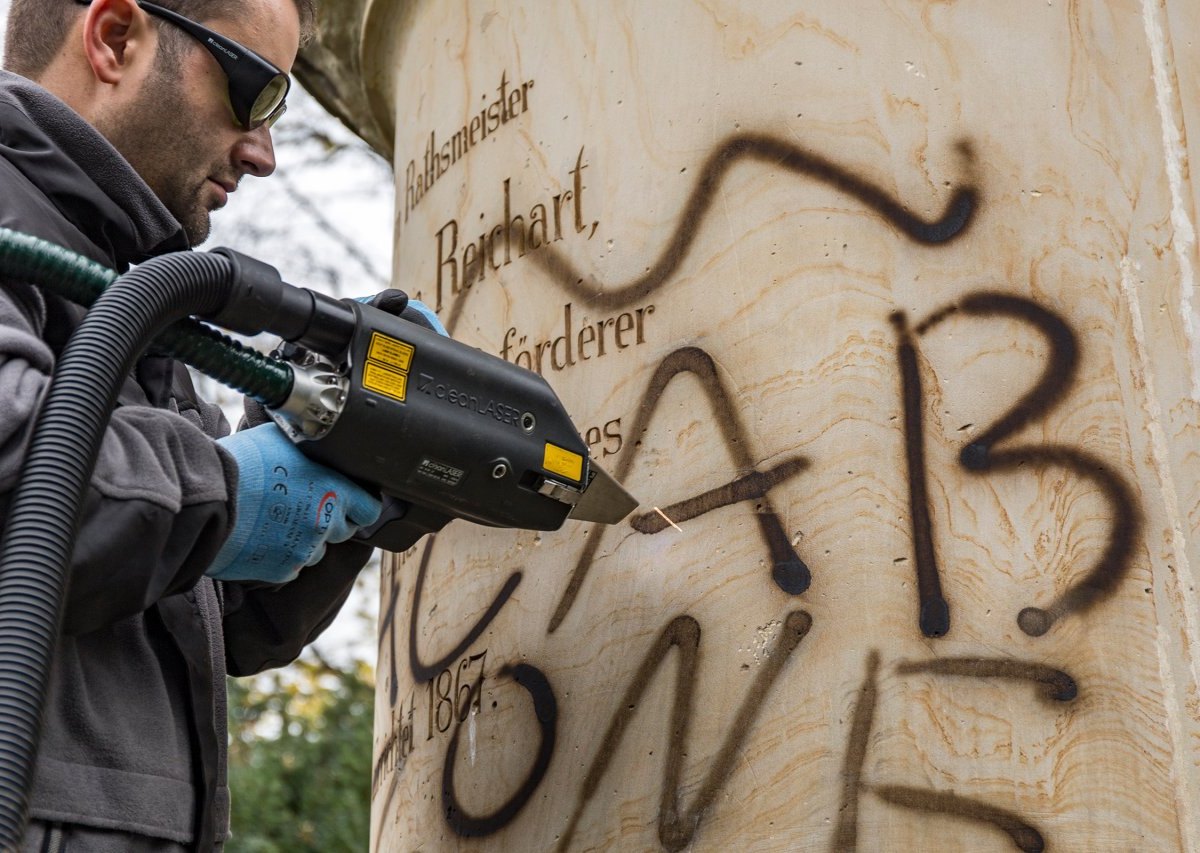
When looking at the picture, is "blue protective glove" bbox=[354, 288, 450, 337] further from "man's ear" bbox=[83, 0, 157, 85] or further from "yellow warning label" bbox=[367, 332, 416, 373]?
"man's ear" bbox=[83, 0, 157, 85]

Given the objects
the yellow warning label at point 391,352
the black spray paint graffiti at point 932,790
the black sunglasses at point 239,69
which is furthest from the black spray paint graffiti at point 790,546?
the black sunglasses at point 239,69

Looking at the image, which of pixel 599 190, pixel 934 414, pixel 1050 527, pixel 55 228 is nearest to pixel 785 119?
pixel 599 190

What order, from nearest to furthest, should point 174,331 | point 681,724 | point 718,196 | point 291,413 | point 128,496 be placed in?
point 128,496, point 174,331, point 291,413, point 681,724, point 718,196

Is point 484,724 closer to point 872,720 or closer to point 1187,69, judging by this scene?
point 872,720

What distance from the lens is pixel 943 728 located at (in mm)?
2498

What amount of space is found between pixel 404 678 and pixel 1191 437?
1653 mm

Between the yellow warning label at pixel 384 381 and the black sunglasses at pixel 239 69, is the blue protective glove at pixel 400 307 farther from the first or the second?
the black sunglasses at pixel 239 69

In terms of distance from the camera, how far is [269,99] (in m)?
2.77

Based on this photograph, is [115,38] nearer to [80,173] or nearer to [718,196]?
[80,173]

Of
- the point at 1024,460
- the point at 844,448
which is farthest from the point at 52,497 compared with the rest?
the point at 1024,460

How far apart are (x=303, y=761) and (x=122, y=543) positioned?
24.4 feet

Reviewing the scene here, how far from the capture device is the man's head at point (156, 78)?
268cm

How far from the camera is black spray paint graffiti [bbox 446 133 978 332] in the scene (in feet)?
9.21

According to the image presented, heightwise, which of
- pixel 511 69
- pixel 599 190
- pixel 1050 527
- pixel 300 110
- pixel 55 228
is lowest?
pixel 1050 527
